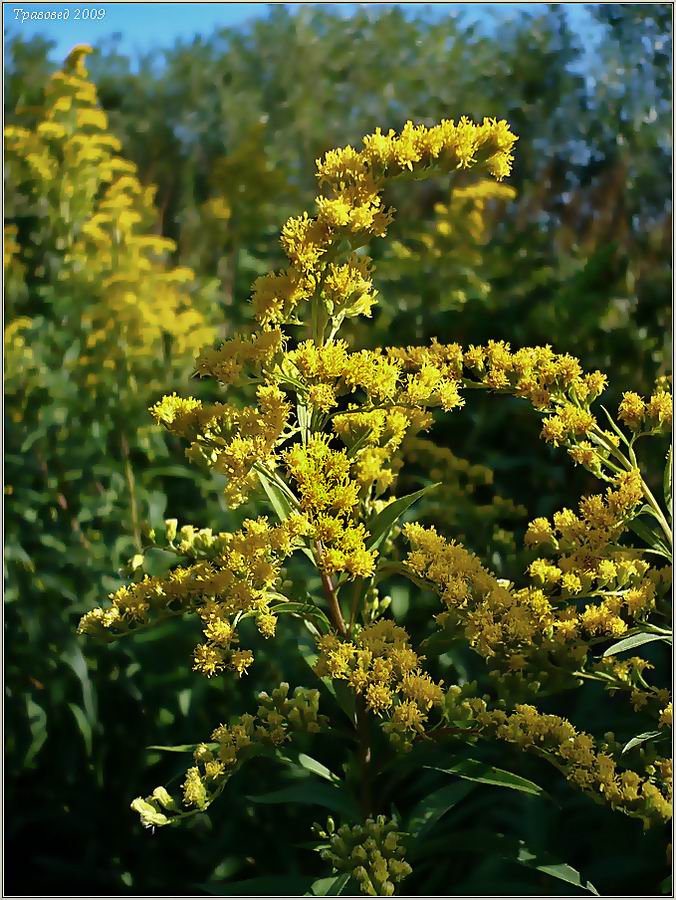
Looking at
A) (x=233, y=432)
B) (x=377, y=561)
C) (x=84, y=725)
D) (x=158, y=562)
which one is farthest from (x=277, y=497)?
(x=84, y=725)

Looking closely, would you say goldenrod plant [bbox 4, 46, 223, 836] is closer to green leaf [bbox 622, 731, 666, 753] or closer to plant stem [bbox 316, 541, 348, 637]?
plant stem [bbox 316, 541, 348, 637]

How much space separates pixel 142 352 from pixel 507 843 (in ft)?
5.13

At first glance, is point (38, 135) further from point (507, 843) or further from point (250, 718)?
point (507, 843)

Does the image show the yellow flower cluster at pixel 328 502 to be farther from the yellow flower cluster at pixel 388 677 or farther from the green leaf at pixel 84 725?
the green leaf at pixel 84 725

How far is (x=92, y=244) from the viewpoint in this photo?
273 cm

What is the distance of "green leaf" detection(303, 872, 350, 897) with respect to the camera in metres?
1.35

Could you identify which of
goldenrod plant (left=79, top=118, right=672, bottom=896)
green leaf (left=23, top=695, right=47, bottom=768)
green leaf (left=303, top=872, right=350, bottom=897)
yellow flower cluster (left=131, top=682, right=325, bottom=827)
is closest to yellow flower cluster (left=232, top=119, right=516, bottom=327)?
goldenrod plant (left=79, top=118, right=672, bottom=896)

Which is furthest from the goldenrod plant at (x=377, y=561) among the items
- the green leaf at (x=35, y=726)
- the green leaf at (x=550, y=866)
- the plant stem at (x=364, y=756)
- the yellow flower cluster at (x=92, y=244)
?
the yellow flower cluster at (x=92, y=244)

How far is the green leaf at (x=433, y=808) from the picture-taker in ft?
4.86

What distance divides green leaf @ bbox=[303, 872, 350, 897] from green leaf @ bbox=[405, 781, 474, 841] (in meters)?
0.13

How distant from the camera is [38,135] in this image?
277 cm

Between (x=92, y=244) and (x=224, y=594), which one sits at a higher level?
(x=92, y=244)

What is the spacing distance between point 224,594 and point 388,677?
0.91 ft

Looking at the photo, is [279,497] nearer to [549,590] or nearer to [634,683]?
[549,590]
